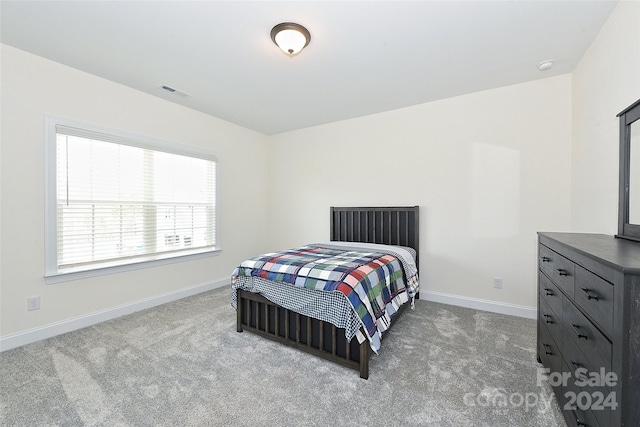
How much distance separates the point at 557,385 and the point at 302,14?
278 cm

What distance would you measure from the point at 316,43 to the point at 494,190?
241 cm

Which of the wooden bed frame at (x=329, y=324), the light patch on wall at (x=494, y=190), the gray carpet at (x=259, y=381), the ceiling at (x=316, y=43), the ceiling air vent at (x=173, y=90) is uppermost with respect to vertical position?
the ceiling air vent at (x=173, y=90)

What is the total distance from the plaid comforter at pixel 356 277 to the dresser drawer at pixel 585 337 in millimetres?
1035

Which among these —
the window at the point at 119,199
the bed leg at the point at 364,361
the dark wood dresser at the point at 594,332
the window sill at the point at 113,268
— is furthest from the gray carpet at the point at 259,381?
the window at the point at 119,199

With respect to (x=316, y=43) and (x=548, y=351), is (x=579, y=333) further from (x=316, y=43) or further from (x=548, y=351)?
(x=316, y=43)

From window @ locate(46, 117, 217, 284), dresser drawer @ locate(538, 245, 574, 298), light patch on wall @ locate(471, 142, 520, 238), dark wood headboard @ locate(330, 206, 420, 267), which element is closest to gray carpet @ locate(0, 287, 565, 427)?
dresser drawer @ locate(538, 245, 574, 298)

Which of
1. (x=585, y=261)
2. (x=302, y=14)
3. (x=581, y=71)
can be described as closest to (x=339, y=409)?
(x=585, y=261)

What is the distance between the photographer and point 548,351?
171cm

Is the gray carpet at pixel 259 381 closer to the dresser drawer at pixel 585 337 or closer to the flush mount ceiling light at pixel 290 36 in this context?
the dresser drawer at pixel 585 337

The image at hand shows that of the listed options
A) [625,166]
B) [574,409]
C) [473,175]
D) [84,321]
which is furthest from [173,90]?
[574,409]

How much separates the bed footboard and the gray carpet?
7cm

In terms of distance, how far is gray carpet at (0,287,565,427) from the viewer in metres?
1.49

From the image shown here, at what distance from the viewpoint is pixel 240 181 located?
4258mm

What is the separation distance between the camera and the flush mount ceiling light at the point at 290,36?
1.90 meters
